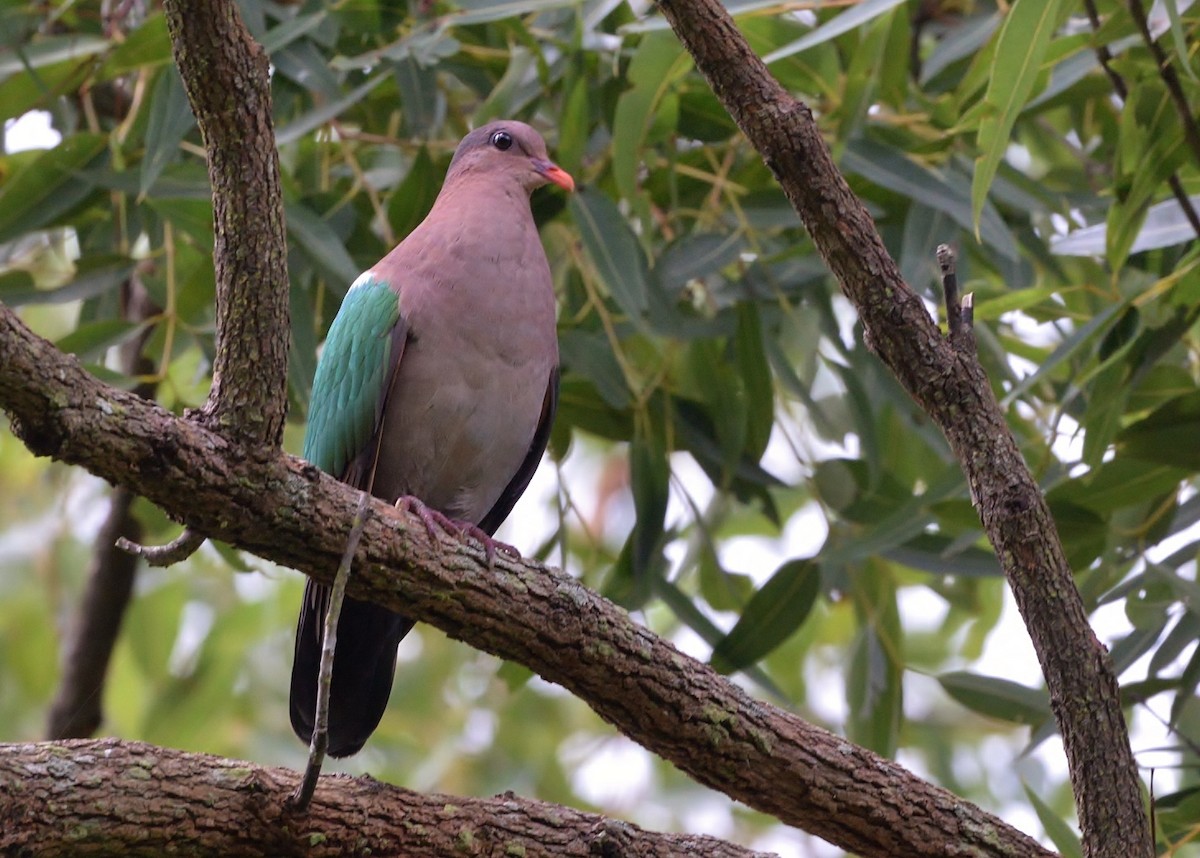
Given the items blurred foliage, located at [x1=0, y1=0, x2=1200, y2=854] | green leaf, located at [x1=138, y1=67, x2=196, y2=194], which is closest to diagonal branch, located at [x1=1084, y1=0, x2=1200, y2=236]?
blurred foliage, located at [x1=0, y1=0, x2=1200, y2=854]

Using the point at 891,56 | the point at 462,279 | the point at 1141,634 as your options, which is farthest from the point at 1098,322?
the point at 462,279

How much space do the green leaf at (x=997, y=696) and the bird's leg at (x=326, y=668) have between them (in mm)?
1771

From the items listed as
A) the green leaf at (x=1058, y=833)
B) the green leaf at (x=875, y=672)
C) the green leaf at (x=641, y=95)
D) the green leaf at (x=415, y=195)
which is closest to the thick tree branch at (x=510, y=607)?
the green leaf at (x=1058, y=833)

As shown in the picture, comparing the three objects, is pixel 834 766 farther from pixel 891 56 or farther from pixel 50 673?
pixel 50 673

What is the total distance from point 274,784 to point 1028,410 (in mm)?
2737

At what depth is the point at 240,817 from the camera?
2.36 meters

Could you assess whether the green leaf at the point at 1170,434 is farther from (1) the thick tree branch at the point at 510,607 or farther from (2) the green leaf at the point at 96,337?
(2) the green leaf at the point at 96,337

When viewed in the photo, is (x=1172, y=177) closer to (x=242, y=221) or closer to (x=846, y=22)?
(x=846, y=22)

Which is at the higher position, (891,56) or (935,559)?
(891,56)

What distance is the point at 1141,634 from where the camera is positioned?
3.39m

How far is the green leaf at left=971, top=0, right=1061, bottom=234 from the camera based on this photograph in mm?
2697

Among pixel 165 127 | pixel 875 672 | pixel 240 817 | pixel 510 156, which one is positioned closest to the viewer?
pixel 240 817

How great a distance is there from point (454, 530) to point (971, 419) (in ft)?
3.14

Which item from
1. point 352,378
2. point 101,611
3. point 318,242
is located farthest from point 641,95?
point 101,611
